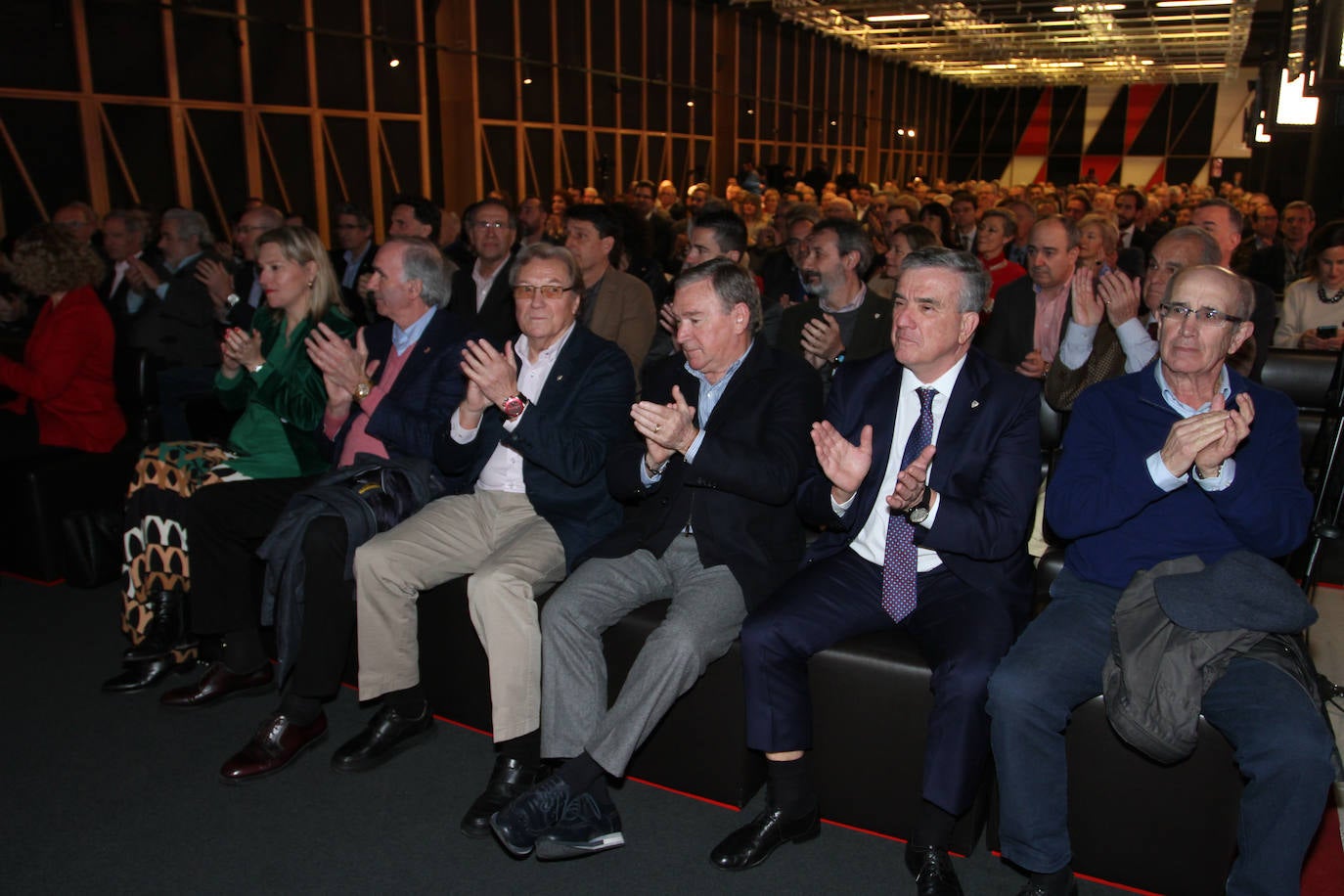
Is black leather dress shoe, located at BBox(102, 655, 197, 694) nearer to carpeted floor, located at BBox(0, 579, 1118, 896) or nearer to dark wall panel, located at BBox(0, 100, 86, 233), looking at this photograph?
carpeted floor, located at BBox(0, 579, 1118, 896)

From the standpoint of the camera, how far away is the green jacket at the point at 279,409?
3314 mm

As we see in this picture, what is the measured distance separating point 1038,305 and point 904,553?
7.30 feet

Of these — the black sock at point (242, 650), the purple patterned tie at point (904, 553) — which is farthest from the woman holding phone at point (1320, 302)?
the black sock at point (242, 650)

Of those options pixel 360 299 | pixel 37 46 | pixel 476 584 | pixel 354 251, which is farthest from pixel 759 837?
pixel 37 46

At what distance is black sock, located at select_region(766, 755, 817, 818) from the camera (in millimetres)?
2385

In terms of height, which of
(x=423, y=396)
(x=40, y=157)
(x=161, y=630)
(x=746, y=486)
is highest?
Answer: (x=40, y=157)

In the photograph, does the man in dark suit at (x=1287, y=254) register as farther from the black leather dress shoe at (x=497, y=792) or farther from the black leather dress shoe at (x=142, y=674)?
the black leather dress shoe at (x=142, y=674)

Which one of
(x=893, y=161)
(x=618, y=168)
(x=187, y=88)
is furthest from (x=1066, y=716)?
(x=893, y=161)

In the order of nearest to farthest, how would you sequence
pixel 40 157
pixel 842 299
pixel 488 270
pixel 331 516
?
1. pixel 331 516
2. pixel 842 299
3. pixel 488 270
4. pixel 40 157

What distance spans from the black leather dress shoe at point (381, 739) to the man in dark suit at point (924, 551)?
1018 millimetres

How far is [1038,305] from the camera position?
427 centimetres

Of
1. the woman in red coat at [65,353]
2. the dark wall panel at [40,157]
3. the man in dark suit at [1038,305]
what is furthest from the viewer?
the dark wall panel at [40,157]

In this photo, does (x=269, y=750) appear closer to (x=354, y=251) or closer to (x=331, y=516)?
(x=331, y=516)

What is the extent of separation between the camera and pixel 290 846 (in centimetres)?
246
